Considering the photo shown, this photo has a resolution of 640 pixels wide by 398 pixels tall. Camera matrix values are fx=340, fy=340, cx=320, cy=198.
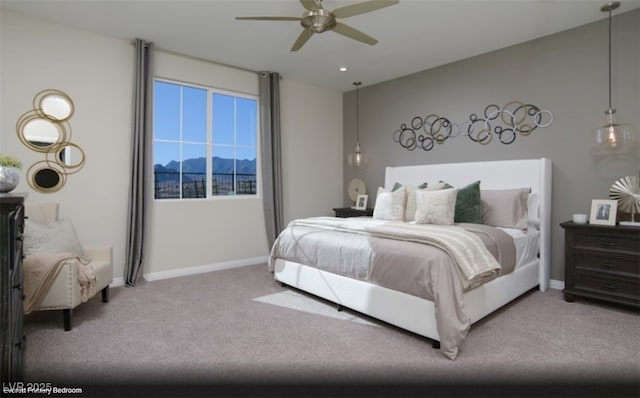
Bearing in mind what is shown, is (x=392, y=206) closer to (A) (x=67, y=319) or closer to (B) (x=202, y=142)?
(B) (x=202, y=142)

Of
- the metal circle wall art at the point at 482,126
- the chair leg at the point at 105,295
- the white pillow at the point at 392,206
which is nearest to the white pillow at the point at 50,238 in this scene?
the chair leg at the point at 105,295

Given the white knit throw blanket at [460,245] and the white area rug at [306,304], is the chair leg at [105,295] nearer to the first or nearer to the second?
the white area rug at [306,304]

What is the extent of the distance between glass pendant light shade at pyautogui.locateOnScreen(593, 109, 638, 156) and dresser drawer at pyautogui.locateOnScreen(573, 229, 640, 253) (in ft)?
2.75

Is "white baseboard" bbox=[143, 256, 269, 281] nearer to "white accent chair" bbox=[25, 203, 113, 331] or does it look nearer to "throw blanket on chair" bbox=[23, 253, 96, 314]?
"white accent chair" bbox=[25, 203, 113, 331]

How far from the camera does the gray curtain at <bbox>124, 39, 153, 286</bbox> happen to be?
12.2 feet

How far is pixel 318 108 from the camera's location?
18.1ft

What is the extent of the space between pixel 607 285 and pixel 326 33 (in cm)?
351

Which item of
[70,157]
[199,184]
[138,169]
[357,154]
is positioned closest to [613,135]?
[357,154]

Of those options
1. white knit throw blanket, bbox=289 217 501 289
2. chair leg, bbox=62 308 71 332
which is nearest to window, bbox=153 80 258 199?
chair leg, bbox=62 308 71 332

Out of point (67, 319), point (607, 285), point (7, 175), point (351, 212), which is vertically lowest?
point (67, 319)

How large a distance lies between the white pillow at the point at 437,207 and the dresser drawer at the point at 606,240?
3.56 feet

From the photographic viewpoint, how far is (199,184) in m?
4.43

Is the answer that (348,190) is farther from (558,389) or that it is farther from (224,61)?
(558,389)

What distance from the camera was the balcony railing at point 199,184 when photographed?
13.7 feet
